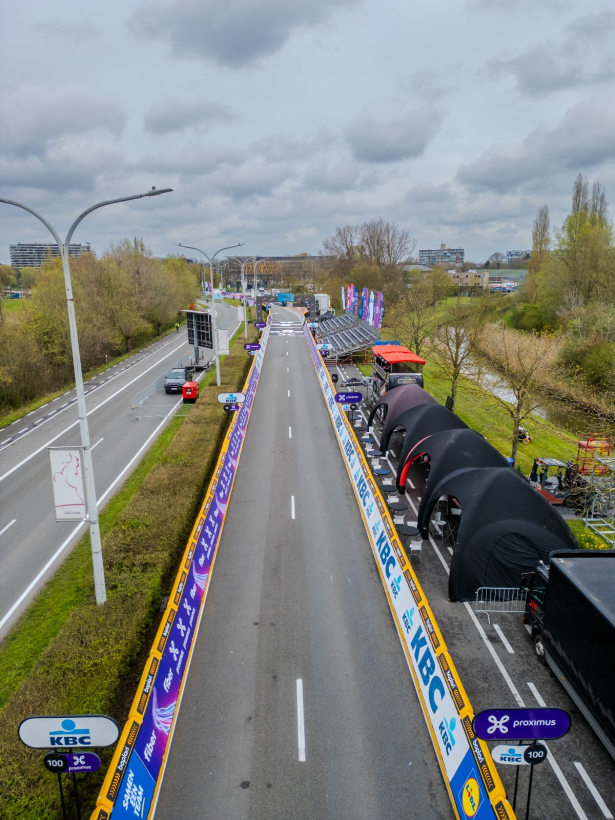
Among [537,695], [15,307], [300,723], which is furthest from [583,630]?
[15,307]

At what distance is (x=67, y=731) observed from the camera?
6.90 metres

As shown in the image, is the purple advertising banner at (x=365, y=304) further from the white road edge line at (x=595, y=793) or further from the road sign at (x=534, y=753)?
the road sign at (x=534, y=753)

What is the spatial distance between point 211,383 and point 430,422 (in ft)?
69.7

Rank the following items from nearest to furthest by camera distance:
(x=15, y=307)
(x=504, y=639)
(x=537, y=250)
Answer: (x=504, y=639), (x=15, y=307), (x=537, y=250)

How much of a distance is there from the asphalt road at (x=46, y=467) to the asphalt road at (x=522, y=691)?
11244 millimetres

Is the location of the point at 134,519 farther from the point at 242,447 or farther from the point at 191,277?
the point at 191,277

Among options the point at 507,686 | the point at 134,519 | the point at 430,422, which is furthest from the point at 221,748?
the point at 430,422

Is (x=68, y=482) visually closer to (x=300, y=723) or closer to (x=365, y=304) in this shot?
(x=300, y=723)

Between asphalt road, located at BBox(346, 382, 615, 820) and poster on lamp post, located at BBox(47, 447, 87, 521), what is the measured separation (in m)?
9.38

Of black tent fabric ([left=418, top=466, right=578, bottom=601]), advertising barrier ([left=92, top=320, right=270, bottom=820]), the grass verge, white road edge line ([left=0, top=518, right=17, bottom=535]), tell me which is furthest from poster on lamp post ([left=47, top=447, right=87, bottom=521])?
black tent fabric ([left=418, top=466, right=578, bottom=601])

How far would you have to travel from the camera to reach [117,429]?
97.5 feet

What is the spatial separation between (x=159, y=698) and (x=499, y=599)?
9072mm

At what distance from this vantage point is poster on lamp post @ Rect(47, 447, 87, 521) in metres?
11.9

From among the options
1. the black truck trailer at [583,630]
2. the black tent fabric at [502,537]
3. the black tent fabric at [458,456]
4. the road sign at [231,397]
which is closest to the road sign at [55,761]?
the black truck trailer at [583,630]
